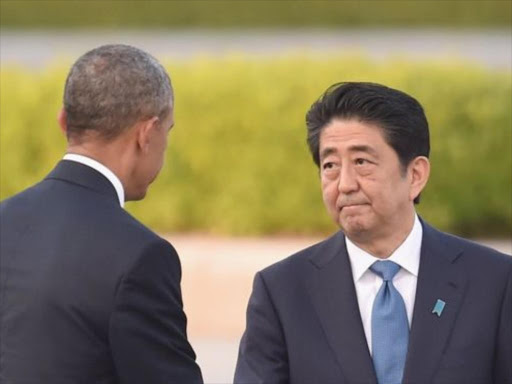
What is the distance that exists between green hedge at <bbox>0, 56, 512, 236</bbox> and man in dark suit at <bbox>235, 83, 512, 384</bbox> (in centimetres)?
618

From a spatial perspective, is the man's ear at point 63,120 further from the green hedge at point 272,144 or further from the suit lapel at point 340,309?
the green hedge at point 272,144

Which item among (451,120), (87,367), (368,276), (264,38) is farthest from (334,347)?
(264,38)

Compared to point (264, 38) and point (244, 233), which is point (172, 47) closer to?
point (264, 38)

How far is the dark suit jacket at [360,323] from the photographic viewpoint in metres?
3.62

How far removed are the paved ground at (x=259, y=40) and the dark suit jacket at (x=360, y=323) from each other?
17334 mm

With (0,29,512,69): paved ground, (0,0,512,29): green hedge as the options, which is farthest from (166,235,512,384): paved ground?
(0,0,512,29): green hedge

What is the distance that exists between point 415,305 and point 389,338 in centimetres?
11

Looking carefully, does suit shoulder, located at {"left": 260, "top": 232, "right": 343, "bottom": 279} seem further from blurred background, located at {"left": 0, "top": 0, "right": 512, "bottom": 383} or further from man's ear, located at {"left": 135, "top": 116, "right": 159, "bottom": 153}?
blurred background, located at {"left": 0, "top": 0, "right": 512, "bottom": 383}

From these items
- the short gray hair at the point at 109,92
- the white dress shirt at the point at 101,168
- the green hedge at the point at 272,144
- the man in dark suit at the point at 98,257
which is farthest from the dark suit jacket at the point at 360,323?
the green hedge at the point at 272,144

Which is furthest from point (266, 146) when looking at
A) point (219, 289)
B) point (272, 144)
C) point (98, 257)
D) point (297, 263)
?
point (98, 257)

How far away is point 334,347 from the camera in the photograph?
145 inches

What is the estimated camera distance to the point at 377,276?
148 inches

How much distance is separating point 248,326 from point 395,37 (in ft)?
70.4

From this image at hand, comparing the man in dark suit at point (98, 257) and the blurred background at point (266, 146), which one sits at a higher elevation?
the blurred background at point (266, 146)
